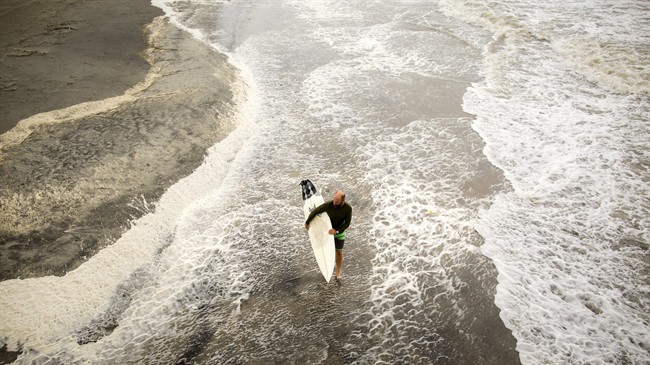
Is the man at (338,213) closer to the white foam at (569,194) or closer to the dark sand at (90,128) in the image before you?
the white foam at (569,194)

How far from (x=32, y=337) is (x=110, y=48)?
1124cm

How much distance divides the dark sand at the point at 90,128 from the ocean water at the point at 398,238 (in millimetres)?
542

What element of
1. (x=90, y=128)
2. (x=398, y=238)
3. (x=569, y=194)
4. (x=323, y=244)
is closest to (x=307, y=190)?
(x=323, y=244)

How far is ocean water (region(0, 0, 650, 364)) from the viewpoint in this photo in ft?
17.8

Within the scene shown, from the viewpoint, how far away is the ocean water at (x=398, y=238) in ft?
17.8

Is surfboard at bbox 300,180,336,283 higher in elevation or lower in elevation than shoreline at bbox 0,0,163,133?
lower

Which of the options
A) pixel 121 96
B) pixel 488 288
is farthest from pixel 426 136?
pixel 121 96

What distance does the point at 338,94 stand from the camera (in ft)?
40.3

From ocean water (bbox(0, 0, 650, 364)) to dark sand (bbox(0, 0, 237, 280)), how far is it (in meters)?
0.54

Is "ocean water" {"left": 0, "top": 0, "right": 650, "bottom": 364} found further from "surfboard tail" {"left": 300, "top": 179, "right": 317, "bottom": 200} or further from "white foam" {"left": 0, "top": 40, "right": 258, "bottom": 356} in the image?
"surfboard tail" {"left": 300, "top": 179, "right": 317, "bottom": 200}

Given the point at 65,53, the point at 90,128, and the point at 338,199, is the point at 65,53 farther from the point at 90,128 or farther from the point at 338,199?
the point at 338,199

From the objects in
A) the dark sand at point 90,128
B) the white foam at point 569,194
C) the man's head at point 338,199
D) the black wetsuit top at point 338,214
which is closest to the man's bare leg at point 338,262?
the black wetsuit top at point 338,214

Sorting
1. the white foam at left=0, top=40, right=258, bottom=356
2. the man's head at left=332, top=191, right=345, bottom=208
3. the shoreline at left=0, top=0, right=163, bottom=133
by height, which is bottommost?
the white foam at left=0, top=40, right=258, bottom=356

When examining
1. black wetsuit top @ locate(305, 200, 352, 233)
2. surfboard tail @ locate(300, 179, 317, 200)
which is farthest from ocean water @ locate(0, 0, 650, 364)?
black wetsuit top @ locate(305, 200, 352, 233)
